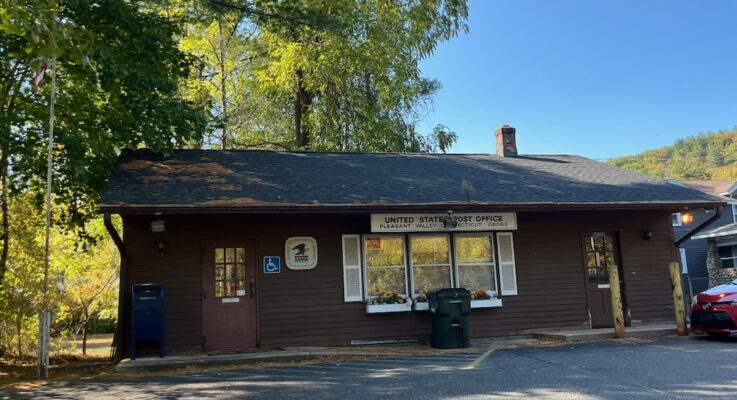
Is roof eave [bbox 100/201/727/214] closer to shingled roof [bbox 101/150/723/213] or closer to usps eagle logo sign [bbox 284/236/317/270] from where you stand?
shingled roof [bbox 101/150/723/213]

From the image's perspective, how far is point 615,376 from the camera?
23.7ft

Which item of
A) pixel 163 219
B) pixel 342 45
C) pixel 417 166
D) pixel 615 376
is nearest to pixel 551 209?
pixel 417 166

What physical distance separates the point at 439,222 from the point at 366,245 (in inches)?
57.7

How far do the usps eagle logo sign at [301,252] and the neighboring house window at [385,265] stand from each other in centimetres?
101

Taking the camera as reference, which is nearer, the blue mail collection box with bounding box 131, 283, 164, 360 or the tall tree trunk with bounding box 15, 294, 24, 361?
the blue mail collection box with bounding box 131, 283, 164, 360

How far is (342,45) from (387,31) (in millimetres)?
1814

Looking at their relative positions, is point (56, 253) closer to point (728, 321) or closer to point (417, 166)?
point (417, 166)

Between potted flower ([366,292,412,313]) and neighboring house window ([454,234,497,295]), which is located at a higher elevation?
neighboring house window ([454,234,497,295])

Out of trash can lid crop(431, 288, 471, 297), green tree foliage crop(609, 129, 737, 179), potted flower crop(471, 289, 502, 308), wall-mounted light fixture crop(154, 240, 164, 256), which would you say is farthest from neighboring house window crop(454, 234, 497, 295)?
green tree foliage crop(609, 129, 737, 179)

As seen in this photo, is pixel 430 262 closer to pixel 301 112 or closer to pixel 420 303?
pixel 420 303

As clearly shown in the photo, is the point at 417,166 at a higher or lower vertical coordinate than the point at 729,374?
higher

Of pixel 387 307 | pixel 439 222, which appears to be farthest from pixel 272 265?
pixel 439 222

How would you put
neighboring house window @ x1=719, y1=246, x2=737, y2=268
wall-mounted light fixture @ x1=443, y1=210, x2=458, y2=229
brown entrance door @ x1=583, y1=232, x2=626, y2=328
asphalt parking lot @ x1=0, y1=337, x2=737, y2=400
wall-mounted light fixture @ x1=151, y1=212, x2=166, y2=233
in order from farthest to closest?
neighboring house window @ x1=719, y1=246, x2=737, y2=268 → brown entrance door @ x1=583, y1=232, x2=626, y2=328 → wall-mounted light fixture @ x1=443, y1=210, x2=458, y2=229 → wall-mounted light fixture @ x1=151, y1=212, x2=166, y2=233 → asphalt parking lot @ x1=0, y1=337, x2=737, y2=400

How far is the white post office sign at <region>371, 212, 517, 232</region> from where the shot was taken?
35.2 feet
